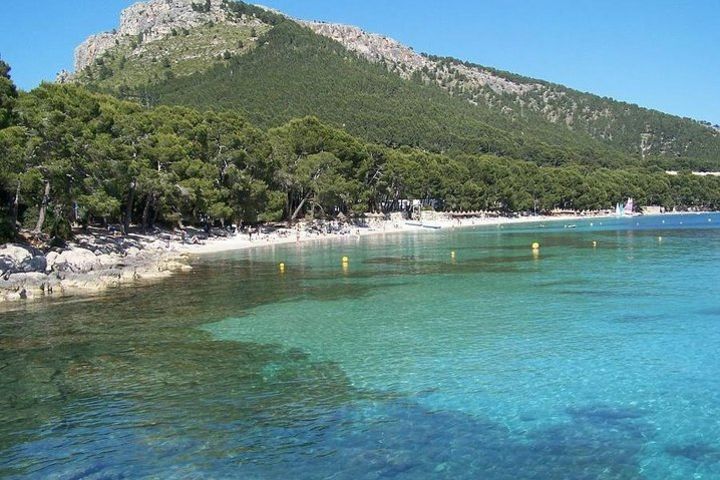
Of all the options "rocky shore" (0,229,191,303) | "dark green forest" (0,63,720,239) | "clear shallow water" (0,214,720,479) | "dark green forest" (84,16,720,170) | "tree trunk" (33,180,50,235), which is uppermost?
"dark green forest" (84,16,720,170)

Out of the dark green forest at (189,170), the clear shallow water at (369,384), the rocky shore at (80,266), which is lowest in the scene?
the clear shallow water at (369,384)

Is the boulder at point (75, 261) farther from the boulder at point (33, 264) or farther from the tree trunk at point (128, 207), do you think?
the tree trunk at point (128, 207)

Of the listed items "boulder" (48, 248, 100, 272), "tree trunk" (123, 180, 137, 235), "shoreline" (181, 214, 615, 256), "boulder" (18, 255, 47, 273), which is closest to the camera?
"boulder" (18, 255, 47, 273)

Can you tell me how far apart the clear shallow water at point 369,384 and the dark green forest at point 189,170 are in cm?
1463

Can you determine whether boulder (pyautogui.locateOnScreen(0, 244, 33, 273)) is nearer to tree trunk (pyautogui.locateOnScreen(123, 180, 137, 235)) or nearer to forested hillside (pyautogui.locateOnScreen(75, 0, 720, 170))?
tree trunk (pyautogui.locateOnScreen(123, 180, 137, 235))

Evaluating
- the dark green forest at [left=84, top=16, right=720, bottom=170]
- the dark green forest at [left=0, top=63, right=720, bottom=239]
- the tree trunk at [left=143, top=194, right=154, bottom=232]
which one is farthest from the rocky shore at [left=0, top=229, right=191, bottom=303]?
the dark green forest at [left=84, top=16, right=720, bottom=170]

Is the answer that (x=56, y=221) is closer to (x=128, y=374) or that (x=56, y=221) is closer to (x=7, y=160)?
(x=7, y=160)

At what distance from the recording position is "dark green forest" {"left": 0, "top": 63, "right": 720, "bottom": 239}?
1576 inches

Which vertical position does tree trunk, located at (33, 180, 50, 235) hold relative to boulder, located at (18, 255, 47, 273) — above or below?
above

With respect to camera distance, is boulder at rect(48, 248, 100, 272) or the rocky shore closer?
the rocky shore

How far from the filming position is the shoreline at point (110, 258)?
3238 cm

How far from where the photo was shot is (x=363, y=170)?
8706 cm

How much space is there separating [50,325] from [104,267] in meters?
17.8

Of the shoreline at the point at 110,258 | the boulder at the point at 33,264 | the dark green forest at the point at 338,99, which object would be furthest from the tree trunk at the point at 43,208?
the dark green forest at the point at 338,99
